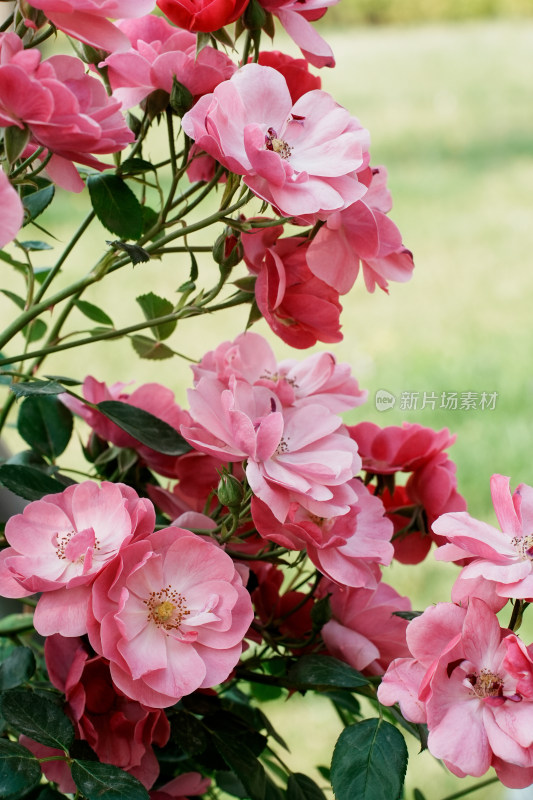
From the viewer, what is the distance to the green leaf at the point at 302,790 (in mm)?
431

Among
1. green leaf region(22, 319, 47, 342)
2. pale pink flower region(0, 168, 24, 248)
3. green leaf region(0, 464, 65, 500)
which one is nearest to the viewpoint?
pale pink flower region(0, 168, 24, 248)

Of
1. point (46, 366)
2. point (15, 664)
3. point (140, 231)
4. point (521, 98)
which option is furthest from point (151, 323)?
point (521, 98)

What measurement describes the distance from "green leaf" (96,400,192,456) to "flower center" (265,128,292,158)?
0.41 ft

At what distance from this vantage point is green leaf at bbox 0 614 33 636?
1.46 feet

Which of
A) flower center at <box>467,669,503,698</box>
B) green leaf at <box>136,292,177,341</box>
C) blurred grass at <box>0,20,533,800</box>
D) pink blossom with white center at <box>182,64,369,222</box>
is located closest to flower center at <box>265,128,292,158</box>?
pink blossom with white center at <box>182,64,369,222</box>

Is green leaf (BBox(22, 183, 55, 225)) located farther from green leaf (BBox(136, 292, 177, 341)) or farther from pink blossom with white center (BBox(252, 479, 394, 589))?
pink blossom with white center (BBox(252, 479, 394, 589))

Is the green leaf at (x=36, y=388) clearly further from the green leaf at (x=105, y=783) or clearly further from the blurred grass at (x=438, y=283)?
the blurred grass at (x=438, y=283)

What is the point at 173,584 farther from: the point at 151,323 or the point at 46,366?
the point at 46,366

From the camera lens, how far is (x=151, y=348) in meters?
0.48

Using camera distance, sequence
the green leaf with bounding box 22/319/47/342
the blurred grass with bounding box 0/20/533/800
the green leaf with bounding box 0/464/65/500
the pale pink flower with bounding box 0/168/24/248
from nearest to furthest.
A: the pale pink flower with bounding box 0/168/24/248 < the green leaf with bounding box 0/464/65/500 < the green leaf with bounding box 22/319/47/342 < the blurred grass with bounding box 0/20/533/800

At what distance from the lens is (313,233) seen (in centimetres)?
38

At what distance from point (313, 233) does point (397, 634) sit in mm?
169

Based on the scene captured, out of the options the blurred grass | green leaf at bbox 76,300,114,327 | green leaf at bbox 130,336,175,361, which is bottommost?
the blurred grass

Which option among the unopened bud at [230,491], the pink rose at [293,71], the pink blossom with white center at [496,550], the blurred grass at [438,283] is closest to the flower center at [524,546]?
the pink blossom with white center at [496,550]
